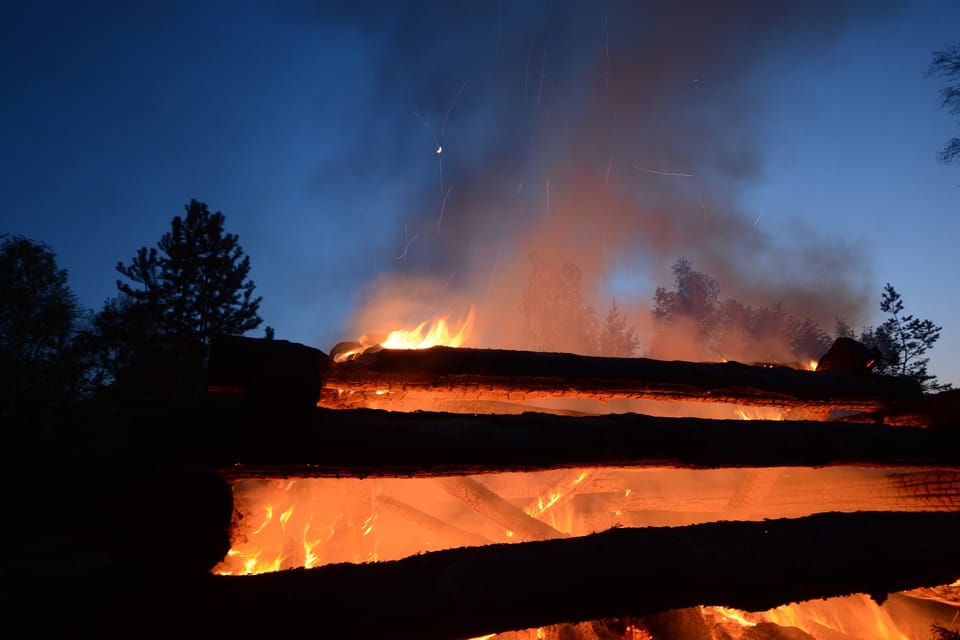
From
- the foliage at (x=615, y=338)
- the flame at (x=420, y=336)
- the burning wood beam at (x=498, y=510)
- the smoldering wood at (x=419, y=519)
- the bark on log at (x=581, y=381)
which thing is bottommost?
the smoldering wood at (x=419, y=519)

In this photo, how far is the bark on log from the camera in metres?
3.23

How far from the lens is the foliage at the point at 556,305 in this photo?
36.0 meters

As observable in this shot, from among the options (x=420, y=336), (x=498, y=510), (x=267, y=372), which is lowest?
(x=498, y=510)

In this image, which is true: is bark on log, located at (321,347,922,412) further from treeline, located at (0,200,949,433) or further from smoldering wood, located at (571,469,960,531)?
treeline, located at (0,200,949,433)

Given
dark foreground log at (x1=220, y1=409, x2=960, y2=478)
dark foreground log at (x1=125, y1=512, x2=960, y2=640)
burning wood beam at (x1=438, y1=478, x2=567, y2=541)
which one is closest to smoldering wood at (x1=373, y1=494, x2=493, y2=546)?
burning wood beam at (x1=438, y1=478, x2=567, y2=541)

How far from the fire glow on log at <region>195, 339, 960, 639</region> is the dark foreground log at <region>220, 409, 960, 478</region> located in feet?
0.04

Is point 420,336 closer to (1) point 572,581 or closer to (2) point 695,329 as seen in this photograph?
(1) point 572,581

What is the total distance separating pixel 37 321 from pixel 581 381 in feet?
115

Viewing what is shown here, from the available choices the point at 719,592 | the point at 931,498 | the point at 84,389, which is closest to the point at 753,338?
the point at 931,498

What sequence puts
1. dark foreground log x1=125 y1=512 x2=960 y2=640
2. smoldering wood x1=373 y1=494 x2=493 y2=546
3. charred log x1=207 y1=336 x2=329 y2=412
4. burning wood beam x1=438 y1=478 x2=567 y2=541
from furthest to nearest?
smoldering wood x1=373 y1=494 x2=493 y2=546, burning wood beam x1=438 y1=478 x2=567 y2=541, charred log x1=207 y1=336 x2=329 y2=412, dark foreground log x1=125 y1=512 x2=960 y2=640

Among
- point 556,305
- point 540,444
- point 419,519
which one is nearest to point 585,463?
point 540,444

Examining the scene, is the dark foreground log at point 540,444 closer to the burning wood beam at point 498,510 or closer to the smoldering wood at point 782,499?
the smoldering wood at point 782,499

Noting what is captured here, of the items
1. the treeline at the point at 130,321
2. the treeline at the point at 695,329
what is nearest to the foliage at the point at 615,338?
the treeline at the point at 695,329

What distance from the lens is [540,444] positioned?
2834 mm
